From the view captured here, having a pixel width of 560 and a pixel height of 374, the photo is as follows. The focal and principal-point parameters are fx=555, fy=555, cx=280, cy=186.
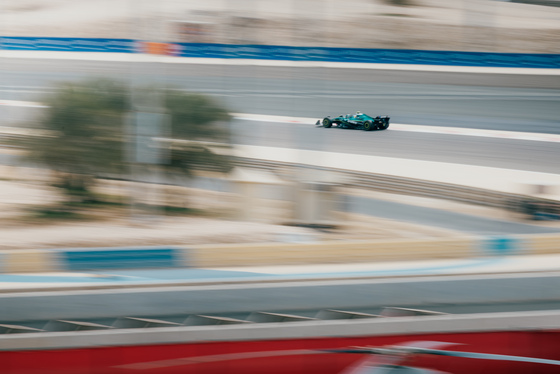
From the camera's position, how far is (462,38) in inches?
132

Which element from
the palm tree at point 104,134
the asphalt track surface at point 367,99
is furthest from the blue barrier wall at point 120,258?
the asphalt track surface at point 367,99

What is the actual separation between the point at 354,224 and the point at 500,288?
2.61 feet

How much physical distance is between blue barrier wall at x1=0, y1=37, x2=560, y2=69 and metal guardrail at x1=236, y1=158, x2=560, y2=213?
0.63 meters

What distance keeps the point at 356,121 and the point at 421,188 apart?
59 centimetres

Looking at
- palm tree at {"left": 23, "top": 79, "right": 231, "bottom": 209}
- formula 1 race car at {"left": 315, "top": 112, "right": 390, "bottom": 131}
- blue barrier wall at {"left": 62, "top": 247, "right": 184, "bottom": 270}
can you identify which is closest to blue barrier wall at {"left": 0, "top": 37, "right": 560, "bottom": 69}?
palm tree at {"left": 23, "top": 79, "right": 231, "bottom": 209}

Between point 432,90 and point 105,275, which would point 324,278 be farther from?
point 432,90

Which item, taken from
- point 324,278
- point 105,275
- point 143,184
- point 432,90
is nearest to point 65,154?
point 143,184

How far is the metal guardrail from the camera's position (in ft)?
10.1

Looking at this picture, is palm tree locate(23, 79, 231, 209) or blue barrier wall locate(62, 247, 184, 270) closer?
blue barrier wall locate(62, 247, 184, 270)

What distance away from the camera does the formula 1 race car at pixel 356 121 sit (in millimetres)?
3285

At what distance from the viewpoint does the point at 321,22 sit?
126 inches

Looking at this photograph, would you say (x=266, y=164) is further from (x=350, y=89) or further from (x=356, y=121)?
(x=350, y=89)

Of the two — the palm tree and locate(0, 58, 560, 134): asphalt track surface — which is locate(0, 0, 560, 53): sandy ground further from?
the palm tree

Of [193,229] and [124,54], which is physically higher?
[124,54]
